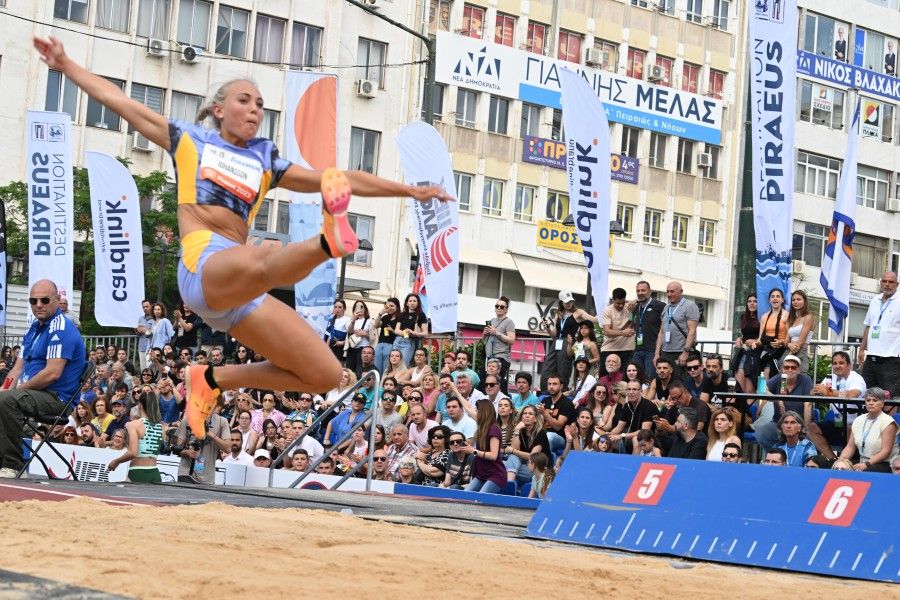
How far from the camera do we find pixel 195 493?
41.6 ft

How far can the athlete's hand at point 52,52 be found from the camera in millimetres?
8234

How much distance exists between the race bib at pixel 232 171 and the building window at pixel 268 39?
44.6 meters

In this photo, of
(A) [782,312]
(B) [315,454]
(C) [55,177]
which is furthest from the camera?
(C) [55,177]

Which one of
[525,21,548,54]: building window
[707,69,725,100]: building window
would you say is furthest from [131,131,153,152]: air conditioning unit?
[707,69,725,100]: building window

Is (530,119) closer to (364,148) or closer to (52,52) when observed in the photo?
(364,148)

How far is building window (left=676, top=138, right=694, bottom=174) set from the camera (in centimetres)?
6241

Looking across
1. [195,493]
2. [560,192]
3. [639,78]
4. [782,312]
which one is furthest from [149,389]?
[639,78]

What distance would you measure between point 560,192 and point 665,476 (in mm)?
49430

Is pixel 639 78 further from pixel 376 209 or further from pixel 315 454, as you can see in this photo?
pixel 315 454

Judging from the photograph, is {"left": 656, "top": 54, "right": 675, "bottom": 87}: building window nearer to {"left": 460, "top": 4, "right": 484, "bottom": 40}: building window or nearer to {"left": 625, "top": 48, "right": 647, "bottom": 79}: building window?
{"left": 625, "top": 48, "right": 647, "bottom": 79}: building window

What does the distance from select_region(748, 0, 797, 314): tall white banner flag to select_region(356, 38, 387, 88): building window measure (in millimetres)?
37268

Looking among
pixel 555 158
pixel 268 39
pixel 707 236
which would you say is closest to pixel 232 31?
pixel 268 39

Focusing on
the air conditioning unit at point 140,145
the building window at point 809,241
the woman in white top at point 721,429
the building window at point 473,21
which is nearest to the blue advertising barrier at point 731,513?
the woman in white top at point 721,429

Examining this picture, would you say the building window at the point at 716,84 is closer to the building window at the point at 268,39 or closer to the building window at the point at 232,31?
the building window at the point at 268,39
